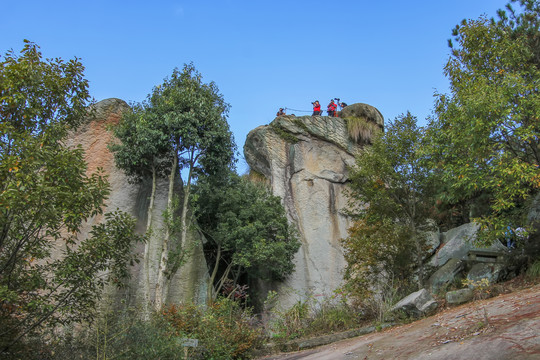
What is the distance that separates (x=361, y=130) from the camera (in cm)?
2416

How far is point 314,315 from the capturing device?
13.9m

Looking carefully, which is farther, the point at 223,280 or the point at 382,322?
the point at 223,280

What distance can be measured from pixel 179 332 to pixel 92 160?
1005 centimetres

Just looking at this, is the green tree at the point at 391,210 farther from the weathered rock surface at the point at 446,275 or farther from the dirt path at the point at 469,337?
the dirt path at the point at 469,337

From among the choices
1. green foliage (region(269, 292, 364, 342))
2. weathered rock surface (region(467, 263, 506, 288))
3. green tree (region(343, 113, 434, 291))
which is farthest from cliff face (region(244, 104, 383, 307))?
weathered rock surface (region(467, 263, 506, 288))

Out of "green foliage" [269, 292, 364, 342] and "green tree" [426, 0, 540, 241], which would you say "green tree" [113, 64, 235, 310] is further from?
"green tree" [426, 0, 540, 241]

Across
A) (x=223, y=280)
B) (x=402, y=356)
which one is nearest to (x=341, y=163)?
(x=223, y=280)

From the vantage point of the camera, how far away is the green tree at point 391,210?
1383 centimetres

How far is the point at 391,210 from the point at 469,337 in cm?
811

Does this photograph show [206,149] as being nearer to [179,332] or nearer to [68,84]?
[179,332]

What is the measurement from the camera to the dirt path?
6.21 m

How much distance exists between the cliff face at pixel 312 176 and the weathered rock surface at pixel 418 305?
8758 millimetres

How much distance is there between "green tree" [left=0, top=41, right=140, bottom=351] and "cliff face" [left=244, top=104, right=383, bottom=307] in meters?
13.0

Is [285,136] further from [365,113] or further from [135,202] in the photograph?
[135,202]
